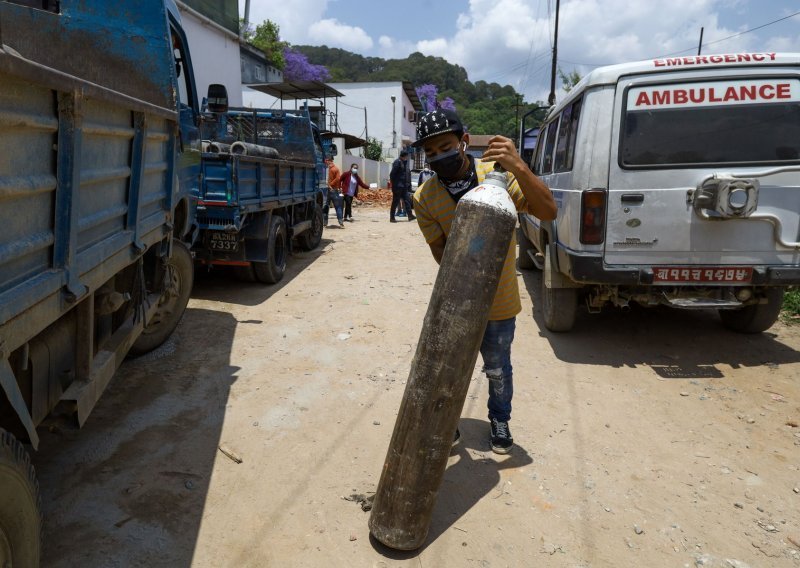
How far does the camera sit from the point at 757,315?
15.6 ft

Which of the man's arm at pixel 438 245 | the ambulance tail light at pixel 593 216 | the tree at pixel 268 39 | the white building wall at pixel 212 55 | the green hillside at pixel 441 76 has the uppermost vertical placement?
the green hillside at pixel 441 76

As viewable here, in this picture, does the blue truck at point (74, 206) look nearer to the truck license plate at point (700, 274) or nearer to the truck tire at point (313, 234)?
the truck license plate at point (700, 274)

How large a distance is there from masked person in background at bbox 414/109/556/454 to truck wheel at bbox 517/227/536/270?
15.0ft

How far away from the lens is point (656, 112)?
399 centimetres

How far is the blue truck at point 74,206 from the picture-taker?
1603 mm

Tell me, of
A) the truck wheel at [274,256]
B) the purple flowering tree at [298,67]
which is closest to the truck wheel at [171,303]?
the truck wheel at [274,256]

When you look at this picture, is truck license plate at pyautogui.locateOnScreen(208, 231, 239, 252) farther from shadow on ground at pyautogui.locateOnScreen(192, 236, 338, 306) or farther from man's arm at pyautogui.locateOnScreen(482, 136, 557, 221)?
man's arm at pyautogui.locateOnScreen(482, 136, 557, 221)

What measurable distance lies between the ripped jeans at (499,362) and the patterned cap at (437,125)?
3.14ft

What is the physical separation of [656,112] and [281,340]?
11.6 feet

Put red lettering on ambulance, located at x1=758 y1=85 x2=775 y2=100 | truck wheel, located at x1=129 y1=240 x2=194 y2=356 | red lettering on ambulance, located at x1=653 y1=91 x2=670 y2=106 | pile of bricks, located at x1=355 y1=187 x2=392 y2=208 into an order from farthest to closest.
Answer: pile of bricks, located at x1=355 y1=187 x2=392 y2=208, truck wheel, located at x1=129 y1=240 x2=194 y2=356, red lettering on ambulance, located at x1=653 y1=91 x2=670 y2=106, red lettering on ambulance, located at x1=758 y1=85 x2=775 y2=100

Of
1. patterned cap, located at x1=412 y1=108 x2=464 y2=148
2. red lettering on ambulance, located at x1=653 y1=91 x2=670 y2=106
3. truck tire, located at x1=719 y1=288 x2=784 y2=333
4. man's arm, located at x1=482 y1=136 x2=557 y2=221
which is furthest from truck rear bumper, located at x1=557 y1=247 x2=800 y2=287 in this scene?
patterned cap, located at x1=412 y1=108 x2=464 y2=148

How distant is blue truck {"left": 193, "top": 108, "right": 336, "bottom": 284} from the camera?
572 centimetres

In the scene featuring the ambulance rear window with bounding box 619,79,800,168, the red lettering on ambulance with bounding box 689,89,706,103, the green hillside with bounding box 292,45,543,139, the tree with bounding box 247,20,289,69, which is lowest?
the ambulance rear window with bounding box 619,79,800,168

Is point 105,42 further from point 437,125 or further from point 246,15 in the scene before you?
point 246,15
